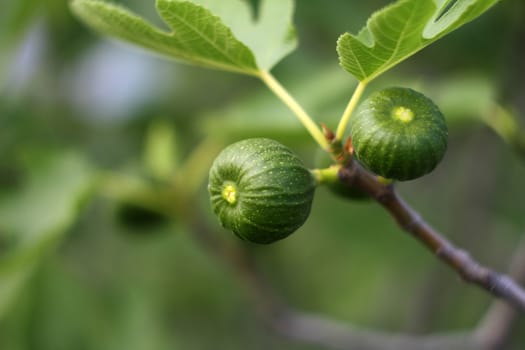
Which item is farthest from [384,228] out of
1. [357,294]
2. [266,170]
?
[266,170]

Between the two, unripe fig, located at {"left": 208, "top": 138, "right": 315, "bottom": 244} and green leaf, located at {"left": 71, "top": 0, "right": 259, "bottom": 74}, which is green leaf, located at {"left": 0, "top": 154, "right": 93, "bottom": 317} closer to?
green leaf, located at {"left": 71, "top": 0, "right": 259, "bottom": 74}

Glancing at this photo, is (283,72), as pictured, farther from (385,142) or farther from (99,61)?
(385,142)

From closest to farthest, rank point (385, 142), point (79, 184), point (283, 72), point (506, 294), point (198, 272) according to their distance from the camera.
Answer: point (385, 142), point (506, 294), point (79, 184), point (283, 72), point (198, 272)

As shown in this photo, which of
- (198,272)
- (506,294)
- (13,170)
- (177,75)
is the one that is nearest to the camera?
(506,294)

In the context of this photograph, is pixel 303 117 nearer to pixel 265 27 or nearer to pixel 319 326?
pixel 265 27

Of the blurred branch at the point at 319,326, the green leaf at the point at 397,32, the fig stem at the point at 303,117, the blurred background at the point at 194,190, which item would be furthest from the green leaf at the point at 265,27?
the blurred branch at the point at 319,326

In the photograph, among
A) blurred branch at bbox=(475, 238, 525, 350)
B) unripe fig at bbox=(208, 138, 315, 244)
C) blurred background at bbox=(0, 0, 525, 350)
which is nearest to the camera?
unripe fig at bbox=(208, 138, 315, 244)

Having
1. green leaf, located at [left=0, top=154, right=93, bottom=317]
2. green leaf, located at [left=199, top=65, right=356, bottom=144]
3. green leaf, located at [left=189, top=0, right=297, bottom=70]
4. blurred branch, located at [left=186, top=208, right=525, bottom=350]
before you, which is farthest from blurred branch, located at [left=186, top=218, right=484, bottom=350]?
green leaf, located at [left=189, top=0, right=297, bottom=70]
